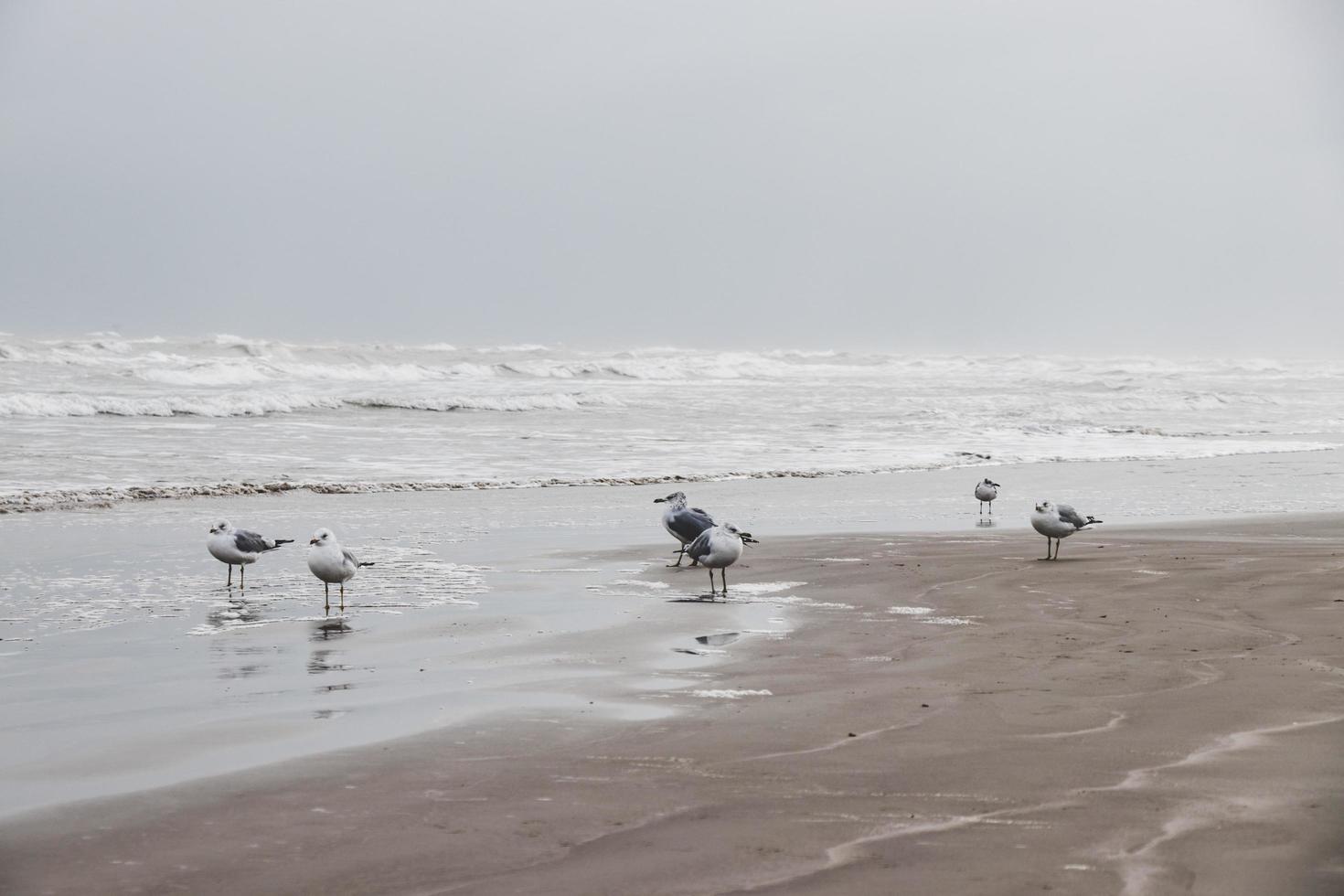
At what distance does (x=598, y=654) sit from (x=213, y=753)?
2.33m

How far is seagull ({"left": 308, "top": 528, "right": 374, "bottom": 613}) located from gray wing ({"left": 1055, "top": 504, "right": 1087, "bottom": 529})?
221 inches

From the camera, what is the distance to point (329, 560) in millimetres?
8227

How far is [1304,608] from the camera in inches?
287

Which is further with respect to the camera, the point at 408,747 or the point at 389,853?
the point at 408,747

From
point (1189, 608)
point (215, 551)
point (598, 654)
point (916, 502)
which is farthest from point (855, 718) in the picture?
point (916, 502)

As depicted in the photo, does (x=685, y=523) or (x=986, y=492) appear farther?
(x=986, y=492)

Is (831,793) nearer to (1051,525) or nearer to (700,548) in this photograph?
(700,548)

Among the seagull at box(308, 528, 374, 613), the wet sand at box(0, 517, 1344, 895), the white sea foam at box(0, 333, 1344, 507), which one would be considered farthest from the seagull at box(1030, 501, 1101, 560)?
the seagull at box(308, 528, 374, 613)

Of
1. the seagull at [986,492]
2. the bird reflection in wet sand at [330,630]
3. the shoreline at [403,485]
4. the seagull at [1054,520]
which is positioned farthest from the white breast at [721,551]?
the shoreline at [403,485]

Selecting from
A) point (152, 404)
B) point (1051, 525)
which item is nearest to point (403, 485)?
point (1051, 525)

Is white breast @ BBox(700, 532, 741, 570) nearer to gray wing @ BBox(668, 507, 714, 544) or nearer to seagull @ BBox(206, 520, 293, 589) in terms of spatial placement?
gray wing @ BBox(668, 507, 714, 544)

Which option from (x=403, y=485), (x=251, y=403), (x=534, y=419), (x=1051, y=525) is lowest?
(x=1051, y=525)

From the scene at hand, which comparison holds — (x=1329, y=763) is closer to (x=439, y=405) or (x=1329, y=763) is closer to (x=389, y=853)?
(x=389, y=853)

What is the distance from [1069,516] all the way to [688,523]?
310 cm
